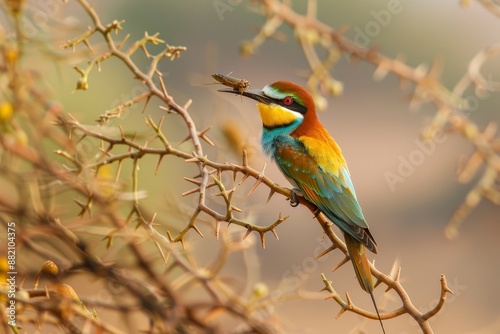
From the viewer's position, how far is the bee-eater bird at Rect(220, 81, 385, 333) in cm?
134

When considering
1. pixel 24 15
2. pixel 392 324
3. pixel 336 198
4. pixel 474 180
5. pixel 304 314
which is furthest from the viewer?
pixel 474 180

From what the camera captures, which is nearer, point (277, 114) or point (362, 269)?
point (362, 269)

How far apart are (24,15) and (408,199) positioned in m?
6.14

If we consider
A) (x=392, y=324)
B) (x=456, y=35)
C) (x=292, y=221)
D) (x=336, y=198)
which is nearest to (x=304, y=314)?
(x=392, y=324)

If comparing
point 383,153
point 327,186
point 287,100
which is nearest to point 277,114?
point 287,100

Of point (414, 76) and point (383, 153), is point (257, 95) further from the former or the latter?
point (383, 153)

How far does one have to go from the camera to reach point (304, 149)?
1438 mm

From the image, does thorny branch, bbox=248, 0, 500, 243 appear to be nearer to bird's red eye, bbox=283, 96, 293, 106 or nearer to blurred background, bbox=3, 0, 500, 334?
bird's red eye, bbox=283, 96, 293, 106

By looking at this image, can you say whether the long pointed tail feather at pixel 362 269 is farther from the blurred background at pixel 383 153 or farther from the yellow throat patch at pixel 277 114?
the blurred background at pixel 383 153

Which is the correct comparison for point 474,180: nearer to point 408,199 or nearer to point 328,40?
point 408,199

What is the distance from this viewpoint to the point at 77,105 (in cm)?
452

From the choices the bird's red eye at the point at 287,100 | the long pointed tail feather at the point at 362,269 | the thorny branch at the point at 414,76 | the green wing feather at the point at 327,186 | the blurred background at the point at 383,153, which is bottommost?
the long pointed tail feather at the point at 362,269

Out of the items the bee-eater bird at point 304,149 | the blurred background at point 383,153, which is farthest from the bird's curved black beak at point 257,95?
the blurred background at point 383,153

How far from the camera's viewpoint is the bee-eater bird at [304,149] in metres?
1.34
